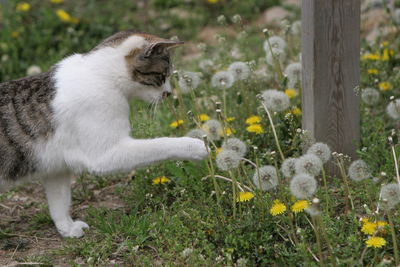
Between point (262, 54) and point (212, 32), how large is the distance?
1.21 meters

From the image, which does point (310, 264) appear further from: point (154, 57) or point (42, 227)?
point (42, 227)

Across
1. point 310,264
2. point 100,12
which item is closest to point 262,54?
point 100,12

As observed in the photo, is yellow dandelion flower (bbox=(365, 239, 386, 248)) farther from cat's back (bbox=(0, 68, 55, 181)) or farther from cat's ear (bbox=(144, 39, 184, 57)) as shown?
cat's back (bbox=(0, 68, 55, 181))

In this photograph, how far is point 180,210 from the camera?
3.83 metres

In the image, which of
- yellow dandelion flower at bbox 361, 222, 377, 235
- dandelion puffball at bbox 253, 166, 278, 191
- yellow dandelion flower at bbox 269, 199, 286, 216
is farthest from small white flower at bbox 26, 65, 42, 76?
yellow dandelion flower at bbox 361, 222, 377, 235

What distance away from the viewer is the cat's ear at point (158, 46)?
364 centimetres

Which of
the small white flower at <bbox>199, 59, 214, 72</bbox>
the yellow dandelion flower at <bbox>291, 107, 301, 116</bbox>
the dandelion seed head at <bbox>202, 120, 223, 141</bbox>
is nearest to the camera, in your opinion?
the dandelion seed head at <bbox>202, 120, 223, 141</bbox>

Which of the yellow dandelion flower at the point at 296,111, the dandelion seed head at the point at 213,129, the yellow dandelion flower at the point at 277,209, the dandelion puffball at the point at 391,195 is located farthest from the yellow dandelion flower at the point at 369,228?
the yellow dandelion flower at the point at 296,111

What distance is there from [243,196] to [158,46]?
3.30 feet

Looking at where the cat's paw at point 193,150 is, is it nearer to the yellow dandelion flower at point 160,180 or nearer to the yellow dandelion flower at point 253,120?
the yellow dandelion flower at point 160,180

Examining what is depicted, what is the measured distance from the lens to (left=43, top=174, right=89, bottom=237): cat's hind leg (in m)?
4.06

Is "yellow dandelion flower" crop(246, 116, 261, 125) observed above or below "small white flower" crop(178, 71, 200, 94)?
below

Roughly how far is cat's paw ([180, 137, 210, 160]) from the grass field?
84 mm

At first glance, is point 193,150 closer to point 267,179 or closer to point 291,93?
point 267,179
